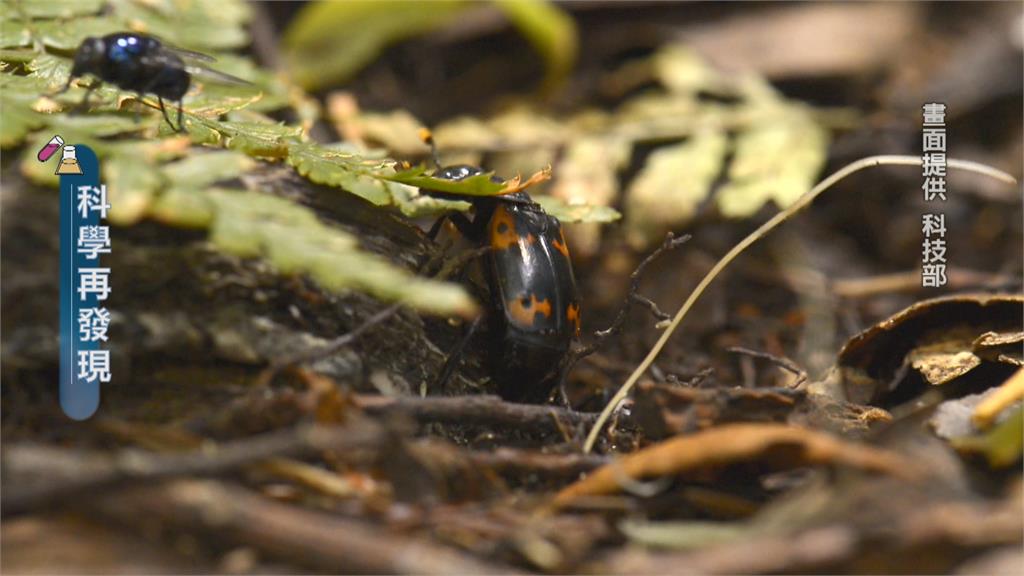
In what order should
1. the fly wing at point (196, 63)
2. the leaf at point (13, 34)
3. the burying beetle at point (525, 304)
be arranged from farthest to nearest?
1. the leaf at point (13, 34)
2. the burying beetle at point (525, 304)
3. the fly wing at point (196, 63)

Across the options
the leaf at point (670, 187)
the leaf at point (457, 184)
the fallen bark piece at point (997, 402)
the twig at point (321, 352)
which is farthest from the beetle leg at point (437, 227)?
the leaf at point (670, 187)

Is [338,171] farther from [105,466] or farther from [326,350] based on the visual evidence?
[105,466]

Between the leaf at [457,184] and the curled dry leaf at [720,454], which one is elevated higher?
the leaf at [457,184]

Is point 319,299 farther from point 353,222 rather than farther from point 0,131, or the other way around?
point 0,131

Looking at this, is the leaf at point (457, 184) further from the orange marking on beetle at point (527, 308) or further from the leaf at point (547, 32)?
the leaf at point (547, 32)

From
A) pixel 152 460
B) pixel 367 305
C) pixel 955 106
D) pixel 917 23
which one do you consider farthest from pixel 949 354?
pixel 917 23
